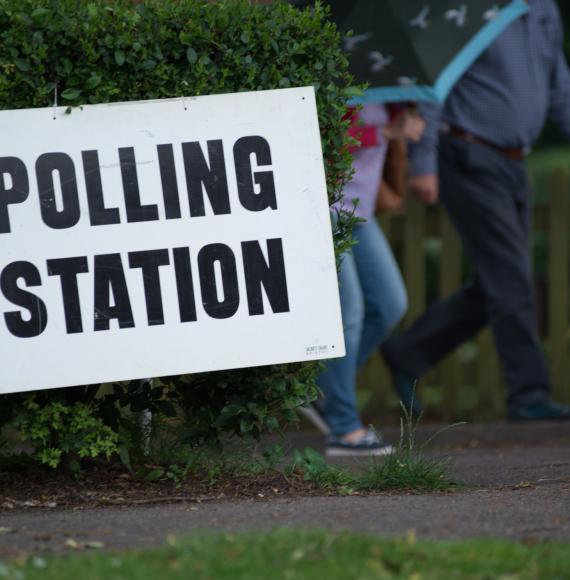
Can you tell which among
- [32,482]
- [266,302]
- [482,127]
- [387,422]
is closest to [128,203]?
[266,302]

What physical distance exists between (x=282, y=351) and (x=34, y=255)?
2.81ft

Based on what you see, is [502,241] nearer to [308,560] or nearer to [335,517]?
[335,517]

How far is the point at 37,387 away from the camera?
14.1 feet

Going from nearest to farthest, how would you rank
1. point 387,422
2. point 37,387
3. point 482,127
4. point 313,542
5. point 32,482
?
point 313,542, point 37,387, point 32,482, point 482,127, point 387,422

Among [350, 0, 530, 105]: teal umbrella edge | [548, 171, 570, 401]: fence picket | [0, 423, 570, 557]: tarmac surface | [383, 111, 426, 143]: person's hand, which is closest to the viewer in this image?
[0, 423, 570, 557]: tarmac surface

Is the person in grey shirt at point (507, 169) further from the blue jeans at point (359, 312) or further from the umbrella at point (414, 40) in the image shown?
the blue jeans at point (359, 312)

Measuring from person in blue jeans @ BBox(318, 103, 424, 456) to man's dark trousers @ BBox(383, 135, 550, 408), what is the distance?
605 mm

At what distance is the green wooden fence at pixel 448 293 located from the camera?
894 centimetres

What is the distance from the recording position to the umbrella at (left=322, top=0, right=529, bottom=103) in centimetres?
672

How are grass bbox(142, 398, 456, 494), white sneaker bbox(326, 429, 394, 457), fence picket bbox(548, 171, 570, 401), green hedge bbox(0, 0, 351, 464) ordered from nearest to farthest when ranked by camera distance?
green hedge bbox(0, 0, 351, 464), grass bbox(142, 398, 456, 494), white sneaker bbox(326, 429, 394, 457), fence picket bbox(548, 171, 570, 401)

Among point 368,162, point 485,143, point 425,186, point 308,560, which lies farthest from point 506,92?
point 308,560

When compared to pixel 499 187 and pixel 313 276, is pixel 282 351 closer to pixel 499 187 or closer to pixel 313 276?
pixel 313 276

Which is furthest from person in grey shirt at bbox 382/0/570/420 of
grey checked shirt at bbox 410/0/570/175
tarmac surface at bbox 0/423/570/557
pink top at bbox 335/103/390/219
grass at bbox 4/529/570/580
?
grass at bbox 4/529/570/580

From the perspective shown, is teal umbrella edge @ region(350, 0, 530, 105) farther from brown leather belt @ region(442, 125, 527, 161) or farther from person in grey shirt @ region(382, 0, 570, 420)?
brown leather belt @ region(442, 125, 527, 161)
